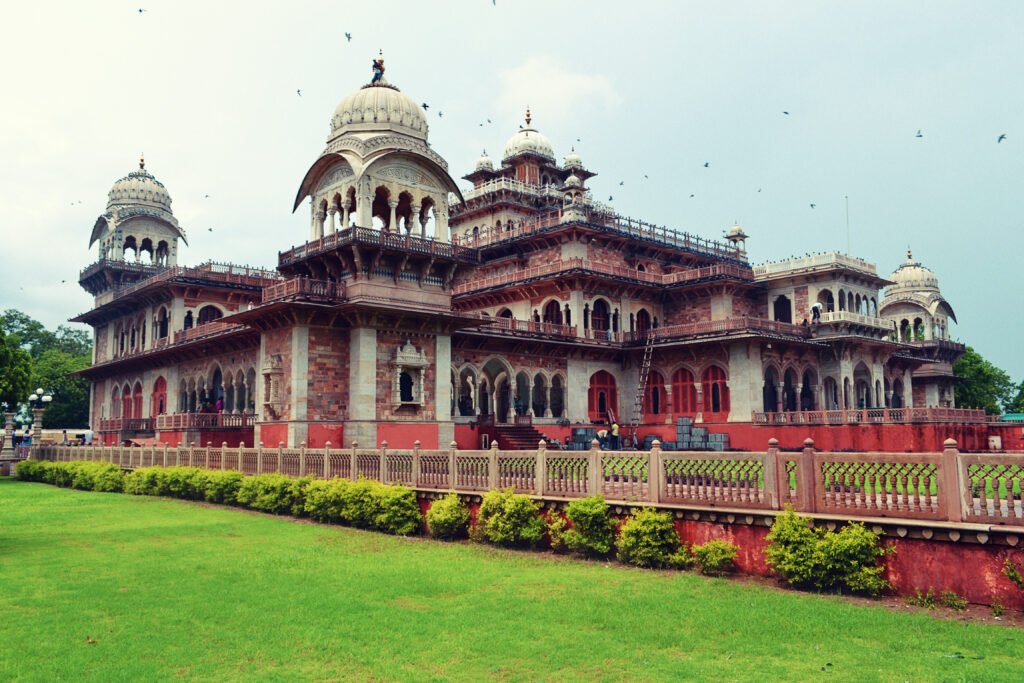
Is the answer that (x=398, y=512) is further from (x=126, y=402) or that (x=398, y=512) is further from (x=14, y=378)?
(x=126, y=402)

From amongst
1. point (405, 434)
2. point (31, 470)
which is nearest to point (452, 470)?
point (405, 434)

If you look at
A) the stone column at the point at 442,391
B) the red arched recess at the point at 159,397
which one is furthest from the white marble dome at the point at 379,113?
the red arched recess at the point at 159,397

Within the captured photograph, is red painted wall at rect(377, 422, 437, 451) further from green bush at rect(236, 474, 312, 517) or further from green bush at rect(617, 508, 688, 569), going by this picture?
green bush at rect(617, 508, 688, 569)

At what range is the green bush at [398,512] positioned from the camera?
1497 cm

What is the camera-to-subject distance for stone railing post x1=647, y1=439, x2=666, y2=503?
11688 millimetres

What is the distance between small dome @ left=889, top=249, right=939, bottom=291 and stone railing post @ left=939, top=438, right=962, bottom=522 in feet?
149

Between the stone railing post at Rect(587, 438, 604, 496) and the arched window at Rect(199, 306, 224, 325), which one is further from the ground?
the arched window at Rect(199, 306, 224, 325)

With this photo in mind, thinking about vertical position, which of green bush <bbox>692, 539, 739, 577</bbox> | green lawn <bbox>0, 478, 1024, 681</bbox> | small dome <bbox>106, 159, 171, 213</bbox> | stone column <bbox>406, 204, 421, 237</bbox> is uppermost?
small dome <bbox>106, 159, 171, 213</bbox>

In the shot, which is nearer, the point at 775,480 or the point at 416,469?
the point at 775,480

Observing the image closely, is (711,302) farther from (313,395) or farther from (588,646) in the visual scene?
(588,646)

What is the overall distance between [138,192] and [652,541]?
126ft

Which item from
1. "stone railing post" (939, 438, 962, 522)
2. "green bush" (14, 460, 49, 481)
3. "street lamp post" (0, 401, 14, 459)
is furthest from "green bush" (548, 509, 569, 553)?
"street lamp post" (0, 401, 14, 459)

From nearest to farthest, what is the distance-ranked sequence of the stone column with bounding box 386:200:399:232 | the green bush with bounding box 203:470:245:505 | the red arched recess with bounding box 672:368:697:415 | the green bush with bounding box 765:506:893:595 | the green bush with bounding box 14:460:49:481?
the green bush with bounding box 765:506:893:595 → the green bush with bounding box 203:470:245:505 → the stone column with bounding box 386:200:399:232 → the green bush with bounding box 14:460:49:481 → the red arched recess with bounding box 672:368:697:415

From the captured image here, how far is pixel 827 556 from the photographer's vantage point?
9.48 metres
